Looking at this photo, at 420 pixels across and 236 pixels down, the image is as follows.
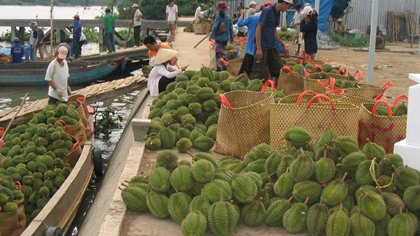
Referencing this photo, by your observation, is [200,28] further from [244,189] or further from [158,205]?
[244,189]

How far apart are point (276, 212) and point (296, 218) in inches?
6.4

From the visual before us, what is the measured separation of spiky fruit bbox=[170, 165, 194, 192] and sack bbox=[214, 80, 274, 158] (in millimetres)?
1690

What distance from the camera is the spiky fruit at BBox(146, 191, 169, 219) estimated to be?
13.8ft

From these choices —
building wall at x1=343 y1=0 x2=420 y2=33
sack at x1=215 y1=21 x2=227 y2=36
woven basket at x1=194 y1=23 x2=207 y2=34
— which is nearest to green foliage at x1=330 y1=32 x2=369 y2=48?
building wall at x1=343 y1=0 x2=420 y2=33

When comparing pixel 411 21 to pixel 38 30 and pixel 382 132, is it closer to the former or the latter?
pixel 38 30

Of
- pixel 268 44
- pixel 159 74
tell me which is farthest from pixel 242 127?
pixel 159 74

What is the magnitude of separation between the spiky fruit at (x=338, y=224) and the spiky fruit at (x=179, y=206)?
1010 millimetres

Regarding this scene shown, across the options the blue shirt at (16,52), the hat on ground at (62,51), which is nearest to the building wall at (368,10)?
the blue shirt at (16,52)

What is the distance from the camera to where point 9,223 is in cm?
568

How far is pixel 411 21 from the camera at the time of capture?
26328 mm

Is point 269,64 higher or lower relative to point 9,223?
higher

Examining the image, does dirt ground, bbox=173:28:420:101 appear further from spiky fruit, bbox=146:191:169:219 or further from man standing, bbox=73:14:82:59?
spiky fruit, bbox=146:191:169:219

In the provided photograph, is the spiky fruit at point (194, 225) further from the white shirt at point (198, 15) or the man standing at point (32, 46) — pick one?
the white shirt at point (198, 15)

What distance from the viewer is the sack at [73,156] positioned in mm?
7750
